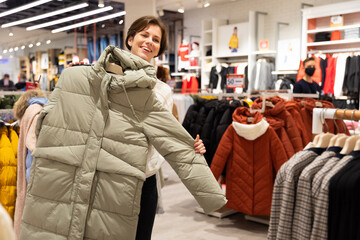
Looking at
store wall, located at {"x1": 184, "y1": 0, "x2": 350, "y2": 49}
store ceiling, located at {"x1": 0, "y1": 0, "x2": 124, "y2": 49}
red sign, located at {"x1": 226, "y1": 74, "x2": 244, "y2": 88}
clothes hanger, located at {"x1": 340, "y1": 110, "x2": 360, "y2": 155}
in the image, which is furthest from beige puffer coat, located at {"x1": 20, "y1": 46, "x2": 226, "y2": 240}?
store wall, located at {"x1": 184, "y1": 0, "x2": 350, "y2": 49}

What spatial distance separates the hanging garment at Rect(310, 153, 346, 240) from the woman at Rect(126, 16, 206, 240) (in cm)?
53

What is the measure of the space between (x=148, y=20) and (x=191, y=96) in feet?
11.8

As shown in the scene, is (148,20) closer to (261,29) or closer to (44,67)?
(44,67)

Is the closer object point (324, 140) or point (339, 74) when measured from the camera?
point (324, 140)

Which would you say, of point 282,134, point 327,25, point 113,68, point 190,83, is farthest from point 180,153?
point 190,83

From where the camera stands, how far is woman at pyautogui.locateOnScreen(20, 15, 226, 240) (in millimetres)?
1609

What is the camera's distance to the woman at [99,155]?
1609mm

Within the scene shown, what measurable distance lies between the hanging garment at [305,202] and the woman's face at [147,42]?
3.07ft

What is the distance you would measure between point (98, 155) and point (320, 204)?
97cm

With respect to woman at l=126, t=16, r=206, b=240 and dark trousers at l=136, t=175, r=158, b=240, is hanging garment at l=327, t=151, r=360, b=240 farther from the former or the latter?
dark trousers at l=136, t=175, r=158, b=240

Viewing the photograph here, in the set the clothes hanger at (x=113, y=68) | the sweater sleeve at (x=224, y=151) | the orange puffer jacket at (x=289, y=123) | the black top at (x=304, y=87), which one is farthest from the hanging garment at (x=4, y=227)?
the black top at (x=304, y=87)

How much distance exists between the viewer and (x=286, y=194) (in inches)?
72.1

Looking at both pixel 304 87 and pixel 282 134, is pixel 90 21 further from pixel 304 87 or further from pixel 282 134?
pixel 282 134

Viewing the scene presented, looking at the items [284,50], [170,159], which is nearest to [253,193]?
[170,159]
